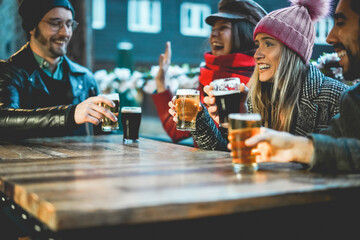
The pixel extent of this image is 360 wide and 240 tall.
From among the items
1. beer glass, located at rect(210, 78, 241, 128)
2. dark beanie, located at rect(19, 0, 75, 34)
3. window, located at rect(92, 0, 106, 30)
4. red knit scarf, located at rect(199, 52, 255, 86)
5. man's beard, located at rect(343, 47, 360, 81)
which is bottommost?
beer glass, located at rect(210, 78, 241, 128)

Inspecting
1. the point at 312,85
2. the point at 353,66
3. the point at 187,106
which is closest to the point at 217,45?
the point at 312,85

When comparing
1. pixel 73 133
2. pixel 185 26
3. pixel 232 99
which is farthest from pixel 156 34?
pixel 232 99

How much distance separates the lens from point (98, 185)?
3.53ft

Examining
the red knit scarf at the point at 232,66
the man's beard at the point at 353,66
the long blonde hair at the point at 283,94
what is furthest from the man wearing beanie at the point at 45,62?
the man's beard at the point at 353,66

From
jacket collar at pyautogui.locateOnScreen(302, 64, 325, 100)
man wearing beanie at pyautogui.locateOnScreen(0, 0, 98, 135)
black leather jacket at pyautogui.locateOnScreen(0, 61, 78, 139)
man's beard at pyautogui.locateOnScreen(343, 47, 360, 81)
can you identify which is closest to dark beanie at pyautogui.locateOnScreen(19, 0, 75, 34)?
man wearing beanie at pyautogui.locateOnScreen(0, 0, 98, 135)

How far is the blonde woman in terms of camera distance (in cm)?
216

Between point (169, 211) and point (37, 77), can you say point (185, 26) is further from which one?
point (169, 211)

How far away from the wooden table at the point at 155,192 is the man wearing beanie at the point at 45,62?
5.21 feet

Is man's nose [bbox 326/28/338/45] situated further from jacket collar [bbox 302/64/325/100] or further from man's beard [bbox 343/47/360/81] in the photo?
jacket collar [bbox 302/64/325/100]

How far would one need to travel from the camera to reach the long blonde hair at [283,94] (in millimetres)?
2270

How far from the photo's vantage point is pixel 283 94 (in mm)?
2309

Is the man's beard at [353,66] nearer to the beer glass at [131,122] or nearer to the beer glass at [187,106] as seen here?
the beer glass at [187,106]

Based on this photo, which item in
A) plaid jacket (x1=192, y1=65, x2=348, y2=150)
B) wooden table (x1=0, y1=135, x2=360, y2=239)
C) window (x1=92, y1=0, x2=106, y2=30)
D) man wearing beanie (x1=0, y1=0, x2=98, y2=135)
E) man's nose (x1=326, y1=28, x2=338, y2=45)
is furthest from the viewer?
window (x1=92, y1=0, x2=106, y2=30)

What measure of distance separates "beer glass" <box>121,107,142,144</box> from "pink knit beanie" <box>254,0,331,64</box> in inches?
37.6
